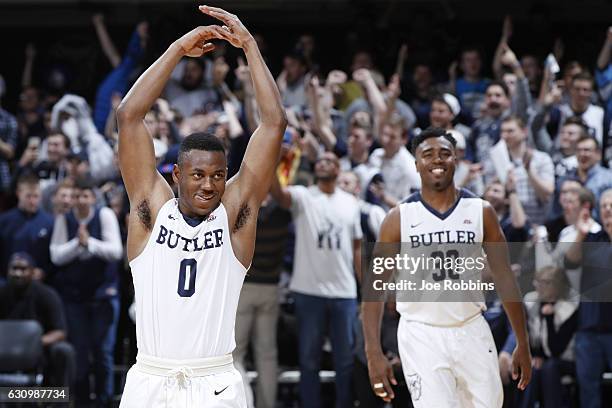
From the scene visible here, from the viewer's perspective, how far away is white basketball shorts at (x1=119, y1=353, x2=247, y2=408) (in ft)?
14.4

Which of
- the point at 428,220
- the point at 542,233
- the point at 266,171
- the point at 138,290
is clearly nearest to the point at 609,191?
the point at 542,233

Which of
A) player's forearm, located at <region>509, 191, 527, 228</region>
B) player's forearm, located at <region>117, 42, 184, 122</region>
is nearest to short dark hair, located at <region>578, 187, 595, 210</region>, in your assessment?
player's forearm, located at <region>509, 191, 527, 228</region>

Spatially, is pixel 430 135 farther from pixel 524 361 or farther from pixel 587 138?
pixel 587 138

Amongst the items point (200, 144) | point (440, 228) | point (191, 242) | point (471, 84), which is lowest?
point (191, 242)

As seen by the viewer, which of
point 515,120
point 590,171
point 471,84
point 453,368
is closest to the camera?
point 453,368

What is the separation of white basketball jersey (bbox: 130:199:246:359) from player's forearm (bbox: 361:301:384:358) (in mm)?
1655

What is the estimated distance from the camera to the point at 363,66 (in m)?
11.2

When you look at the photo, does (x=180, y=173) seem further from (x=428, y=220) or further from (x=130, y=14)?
(x=130, y=14)

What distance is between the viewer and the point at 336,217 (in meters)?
8.76

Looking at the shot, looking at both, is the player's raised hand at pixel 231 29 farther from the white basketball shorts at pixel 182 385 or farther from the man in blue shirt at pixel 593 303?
the man in blue shirt at pixel 593 303

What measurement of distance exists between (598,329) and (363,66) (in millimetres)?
4341

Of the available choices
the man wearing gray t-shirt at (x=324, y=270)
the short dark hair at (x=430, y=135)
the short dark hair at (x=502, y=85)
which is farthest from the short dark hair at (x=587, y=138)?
the short dark hair at (x=430, y=135)

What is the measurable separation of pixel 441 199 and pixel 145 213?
2173 millimetres

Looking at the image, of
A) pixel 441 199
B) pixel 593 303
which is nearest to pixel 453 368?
pixel 441 199
